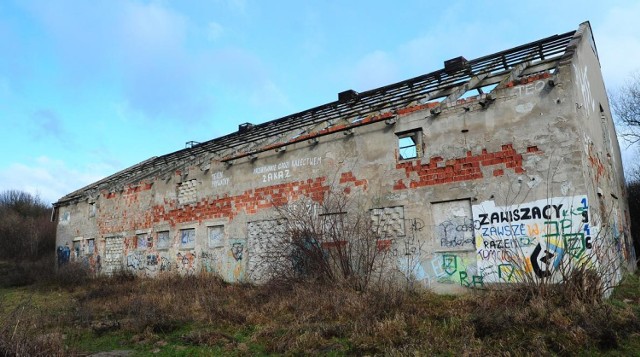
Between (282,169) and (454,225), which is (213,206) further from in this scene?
(454,225)

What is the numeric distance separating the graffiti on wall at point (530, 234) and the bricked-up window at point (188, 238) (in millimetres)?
10324

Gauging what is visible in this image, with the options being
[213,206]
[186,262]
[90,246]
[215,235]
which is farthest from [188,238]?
[90,246]

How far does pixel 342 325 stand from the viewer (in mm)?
7211

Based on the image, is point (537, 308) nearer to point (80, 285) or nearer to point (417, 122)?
point (417, 122)

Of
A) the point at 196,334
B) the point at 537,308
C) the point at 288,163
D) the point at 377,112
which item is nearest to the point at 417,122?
the point at 377,112

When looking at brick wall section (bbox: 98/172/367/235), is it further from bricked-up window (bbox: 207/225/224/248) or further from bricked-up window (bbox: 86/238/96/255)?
bricked-up window (bbox: 86/238/96/255)

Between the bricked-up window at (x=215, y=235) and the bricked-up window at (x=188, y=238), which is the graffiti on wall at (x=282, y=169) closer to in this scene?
the bricked-up window at (x=215, y=235)

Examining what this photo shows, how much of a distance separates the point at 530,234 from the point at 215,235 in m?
10.2

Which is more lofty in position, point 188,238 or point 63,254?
point 188,238

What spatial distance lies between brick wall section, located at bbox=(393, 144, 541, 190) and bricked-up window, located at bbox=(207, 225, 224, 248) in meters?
6.87

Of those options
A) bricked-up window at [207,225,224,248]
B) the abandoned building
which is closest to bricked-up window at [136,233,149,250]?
the abandoned building

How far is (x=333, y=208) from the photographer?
11844 mm

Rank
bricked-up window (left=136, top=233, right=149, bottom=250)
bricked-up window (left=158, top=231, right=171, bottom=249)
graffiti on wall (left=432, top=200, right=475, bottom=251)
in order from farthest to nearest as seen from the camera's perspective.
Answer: bricked-up window (left=136, top=233, right=149, bottom=250), bricked-up window (left=158, top=231, right=171, bottom=249), graffiti on wall (left=432, top=200, right=475, bottom=251)

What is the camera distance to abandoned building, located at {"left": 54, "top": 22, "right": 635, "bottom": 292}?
8.92 meters
